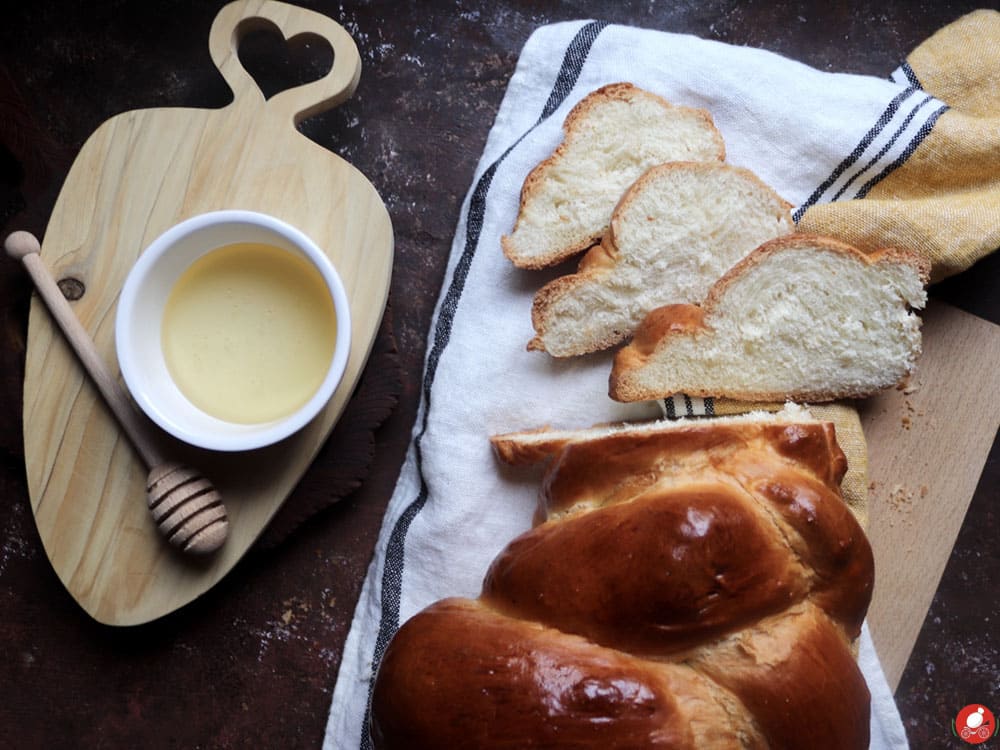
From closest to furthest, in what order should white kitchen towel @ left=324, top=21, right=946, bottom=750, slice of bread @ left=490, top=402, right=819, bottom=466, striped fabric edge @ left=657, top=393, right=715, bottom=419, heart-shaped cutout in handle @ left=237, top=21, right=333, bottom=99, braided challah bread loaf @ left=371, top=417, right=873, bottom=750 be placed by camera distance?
braided challah bread loaf @ left=371, top=417, right=873, bottom=750 → slice of bread @ left=490, top=402, right=819, bottom=466 → striped fabric edge @ left=657, top=393, right=715, bottom=419 → white kitchen towel @ left=324, top=21, right=946, bottom=750 → heart-shaped cutout in handle @ left=237, top=21, right=333, bottom=99

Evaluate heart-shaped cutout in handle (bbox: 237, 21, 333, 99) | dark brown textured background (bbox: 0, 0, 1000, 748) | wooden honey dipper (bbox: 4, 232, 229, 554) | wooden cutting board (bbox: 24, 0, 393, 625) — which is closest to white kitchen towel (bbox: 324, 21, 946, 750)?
dark brown textured background (bbox: 0, 0, 1000, 748)

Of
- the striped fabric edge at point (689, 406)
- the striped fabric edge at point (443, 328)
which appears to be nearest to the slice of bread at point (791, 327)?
the striped fabric edge at point (689, 406)

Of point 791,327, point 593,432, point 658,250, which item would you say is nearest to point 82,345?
point 593,432

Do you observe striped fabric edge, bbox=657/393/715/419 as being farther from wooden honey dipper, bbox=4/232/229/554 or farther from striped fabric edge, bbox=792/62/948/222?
wooden honey dipper, bbox=4/232/229/554

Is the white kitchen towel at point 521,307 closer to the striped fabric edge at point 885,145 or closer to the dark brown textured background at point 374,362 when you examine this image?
the striped fabric edge at point 885,145

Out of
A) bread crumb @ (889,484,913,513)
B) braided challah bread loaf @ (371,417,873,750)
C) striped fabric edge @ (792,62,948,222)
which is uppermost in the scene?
striped fabric edge @ (792,62,948,222)

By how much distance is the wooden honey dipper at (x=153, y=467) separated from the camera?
66.3 inches

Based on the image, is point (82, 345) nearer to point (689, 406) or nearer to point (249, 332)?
point (249, 332)

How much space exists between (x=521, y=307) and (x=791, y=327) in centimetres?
59

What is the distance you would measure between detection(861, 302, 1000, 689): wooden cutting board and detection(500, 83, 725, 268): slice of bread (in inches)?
26.3

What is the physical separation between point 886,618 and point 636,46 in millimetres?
1408

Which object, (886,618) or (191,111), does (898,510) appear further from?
(191,111)

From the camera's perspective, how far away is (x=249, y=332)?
1694 millimetres

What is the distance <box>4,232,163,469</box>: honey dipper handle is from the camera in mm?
1732
